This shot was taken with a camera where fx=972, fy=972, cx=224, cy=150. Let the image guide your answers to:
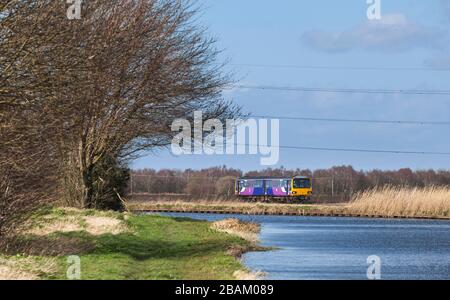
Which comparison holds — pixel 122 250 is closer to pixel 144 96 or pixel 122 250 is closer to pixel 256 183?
pixel 144 96

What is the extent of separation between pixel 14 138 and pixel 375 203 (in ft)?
139

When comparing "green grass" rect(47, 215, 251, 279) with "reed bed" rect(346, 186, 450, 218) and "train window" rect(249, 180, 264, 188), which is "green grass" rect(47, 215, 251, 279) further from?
"train window" rect(249, 180, 264, 188)

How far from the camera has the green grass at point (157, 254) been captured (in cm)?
1989

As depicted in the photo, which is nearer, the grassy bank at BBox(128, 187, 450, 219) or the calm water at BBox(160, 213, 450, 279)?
the calm water at BBox(160, 213, 450, 279)

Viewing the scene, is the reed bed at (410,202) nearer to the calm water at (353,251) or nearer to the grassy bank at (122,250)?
the calm water at (353,251)

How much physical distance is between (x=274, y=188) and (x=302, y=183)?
3624 millimetres

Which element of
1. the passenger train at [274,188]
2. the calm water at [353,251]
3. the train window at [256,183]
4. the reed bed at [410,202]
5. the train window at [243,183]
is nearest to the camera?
the calm water at [353,251]

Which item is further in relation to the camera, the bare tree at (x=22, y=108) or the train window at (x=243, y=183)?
the train window at (x=243, y=183)

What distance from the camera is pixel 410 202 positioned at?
5588 cm

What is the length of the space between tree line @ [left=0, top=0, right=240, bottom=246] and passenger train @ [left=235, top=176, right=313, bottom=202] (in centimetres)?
4957

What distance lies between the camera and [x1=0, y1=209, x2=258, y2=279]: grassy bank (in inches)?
758

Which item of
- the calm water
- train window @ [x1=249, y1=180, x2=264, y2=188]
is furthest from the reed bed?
train window @ [x1=249, y1=180, x2=264, y2=188]

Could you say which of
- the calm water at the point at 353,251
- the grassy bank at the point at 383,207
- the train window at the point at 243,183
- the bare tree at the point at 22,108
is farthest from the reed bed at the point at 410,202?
the bare tree at the point at 22,108
